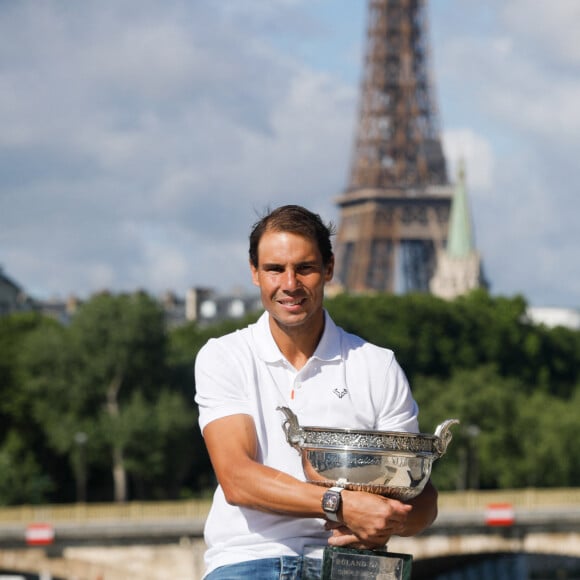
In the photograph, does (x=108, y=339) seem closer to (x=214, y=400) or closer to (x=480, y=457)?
(x=480, y=457)

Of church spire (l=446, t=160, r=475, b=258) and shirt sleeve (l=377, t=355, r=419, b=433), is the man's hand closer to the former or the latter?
shirt sleeve (l=377, t=355, r=419, b=433)

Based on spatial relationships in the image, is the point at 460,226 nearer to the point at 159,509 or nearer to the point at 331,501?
the point at 159,509

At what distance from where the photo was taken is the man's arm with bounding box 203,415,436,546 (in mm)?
5711

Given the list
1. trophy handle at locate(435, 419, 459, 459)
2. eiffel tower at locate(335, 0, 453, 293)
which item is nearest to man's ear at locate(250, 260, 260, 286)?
trophy handle at locate(435, 419, 459, 459)

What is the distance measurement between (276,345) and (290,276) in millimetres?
327

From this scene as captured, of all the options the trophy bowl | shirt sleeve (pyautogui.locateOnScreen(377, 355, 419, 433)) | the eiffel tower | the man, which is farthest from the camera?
the eiffel tower

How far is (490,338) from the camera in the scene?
278ft

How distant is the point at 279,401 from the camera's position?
6.14 meters

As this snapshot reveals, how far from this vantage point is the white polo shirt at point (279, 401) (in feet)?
19.8

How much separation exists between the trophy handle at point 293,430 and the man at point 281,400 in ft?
0.48

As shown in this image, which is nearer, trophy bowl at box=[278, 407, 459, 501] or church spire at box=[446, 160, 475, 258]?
trophy bowl at box=[278, 407, 459, 501]

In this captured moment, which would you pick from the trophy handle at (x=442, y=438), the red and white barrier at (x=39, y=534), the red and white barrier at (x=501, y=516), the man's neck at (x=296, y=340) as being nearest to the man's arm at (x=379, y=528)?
the trophy handle at (x=442, y=438)

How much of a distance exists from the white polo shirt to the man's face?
0.16 metres

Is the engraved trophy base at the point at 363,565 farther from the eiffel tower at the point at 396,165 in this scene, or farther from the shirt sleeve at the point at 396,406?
the eiffel tower at the point at 396,165
